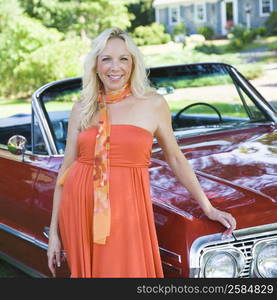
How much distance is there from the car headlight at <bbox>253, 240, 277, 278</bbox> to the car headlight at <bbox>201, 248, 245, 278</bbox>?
0.27 ft

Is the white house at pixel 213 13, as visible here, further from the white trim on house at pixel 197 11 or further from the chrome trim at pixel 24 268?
the chrome trim at pixel 24 268

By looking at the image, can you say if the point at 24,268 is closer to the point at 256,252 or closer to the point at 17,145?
the point at 17,145

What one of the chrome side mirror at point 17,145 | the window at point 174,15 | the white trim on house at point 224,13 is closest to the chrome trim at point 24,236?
the chrome side mirror at point 17,145

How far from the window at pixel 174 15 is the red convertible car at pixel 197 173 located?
1474 inches

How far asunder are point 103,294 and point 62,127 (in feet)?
6.95

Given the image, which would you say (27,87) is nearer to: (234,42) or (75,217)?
(234,42)

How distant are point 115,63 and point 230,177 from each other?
83cm

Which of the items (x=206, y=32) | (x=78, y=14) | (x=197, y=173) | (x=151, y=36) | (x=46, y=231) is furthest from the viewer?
(x=206, y=32)

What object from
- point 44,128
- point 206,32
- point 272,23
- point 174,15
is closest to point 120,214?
point 44,128

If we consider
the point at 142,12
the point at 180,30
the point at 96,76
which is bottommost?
the point at 180,30

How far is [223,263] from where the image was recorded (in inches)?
106

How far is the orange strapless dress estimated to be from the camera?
2.62 metres

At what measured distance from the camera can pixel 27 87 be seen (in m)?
22.6

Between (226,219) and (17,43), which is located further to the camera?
(17,43)
